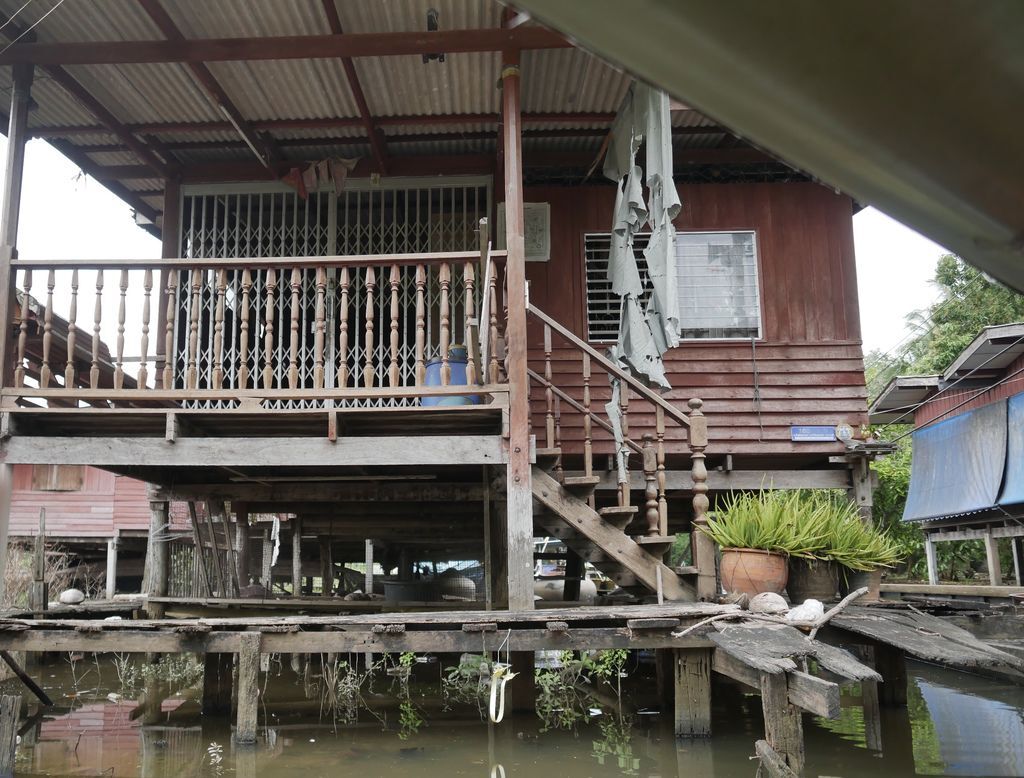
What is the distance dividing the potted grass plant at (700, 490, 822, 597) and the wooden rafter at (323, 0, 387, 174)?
4.58m

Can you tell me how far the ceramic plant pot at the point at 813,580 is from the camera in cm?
658

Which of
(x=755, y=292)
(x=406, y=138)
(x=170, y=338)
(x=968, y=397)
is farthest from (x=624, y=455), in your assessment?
(x=968, y=397)

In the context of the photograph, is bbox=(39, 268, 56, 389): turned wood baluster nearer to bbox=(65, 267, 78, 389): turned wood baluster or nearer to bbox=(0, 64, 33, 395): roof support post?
bbox=(65, 267, 78, 389): turned wood baluster

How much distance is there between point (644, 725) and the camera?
6699 mm

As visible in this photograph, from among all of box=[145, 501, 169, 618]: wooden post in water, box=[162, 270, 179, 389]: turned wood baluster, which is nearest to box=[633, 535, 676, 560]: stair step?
box=[162, 270, 179, 389]: turned wood baluster

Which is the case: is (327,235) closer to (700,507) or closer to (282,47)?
(282,47)

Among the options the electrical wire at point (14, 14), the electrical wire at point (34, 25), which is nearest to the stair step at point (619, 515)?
the electrical wire at point (34, 25)

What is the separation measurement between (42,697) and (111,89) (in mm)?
5220

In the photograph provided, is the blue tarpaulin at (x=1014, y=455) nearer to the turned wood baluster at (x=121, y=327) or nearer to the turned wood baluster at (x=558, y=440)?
the turned wood baluster at (x=558, y=440)

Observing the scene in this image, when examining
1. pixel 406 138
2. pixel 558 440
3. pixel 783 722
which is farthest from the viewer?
pixel 406 138

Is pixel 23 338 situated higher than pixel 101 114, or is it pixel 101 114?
pixel 101 114

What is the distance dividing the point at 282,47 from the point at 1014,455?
11015 mm

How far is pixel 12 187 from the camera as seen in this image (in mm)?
6824

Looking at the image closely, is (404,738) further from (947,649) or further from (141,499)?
(141,499)
